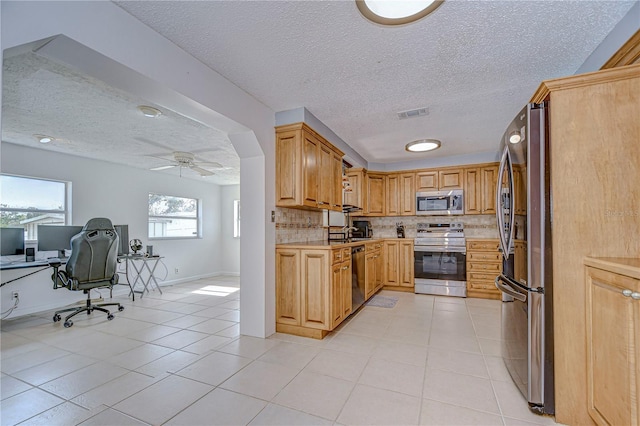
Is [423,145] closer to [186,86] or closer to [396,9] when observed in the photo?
[396,9]

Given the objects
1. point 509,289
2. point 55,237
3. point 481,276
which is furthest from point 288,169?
point 481,276

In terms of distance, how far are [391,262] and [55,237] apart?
5.19 meters

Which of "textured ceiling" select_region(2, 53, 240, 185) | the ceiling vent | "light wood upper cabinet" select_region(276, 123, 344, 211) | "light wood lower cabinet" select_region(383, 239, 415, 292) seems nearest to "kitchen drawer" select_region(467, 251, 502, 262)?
"light wood lower cabinet" select_region(383, 239, 415, 292)

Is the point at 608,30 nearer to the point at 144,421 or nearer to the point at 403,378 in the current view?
the point at 403,378

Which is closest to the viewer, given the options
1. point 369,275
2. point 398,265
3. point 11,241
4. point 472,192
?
point 11,241

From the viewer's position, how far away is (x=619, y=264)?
52.0 inches

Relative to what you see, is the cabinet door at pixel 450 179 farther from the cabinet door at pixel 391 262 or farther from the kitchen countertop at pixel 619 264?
the kitchen countertop at pixel 619 264

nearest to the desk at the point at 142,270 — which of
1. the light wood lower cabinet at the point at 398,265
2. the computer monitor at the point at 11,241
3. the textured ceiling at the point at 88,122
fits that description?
the computer monitor at the point at 11,241

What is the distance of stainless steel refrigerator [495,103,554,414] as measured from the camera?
5.63ft

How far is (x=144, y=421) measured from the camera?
1676 mm

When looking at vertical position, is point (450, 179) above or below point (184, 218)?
above

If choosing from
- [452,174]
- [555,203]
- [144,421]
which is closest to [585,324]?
[555,203]

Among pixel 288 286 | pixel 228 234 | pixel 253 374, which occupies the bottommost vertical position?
pixel 253 374

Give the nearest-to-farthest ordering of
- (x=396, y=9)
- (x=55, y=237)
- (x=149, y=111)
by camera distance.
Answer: (x=396, y=9) < (x=149, y=111) < (x=55, y=237)
